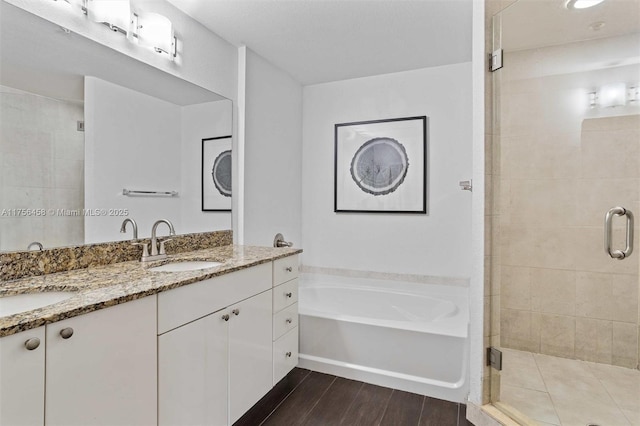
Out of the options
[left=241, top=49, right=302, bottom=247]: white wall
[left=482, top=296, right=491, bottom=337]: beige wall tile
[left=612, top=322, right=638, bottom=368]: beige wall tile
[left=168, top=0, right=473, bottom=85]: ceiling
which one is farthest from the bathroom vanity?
[left=612, top=322, right=638, bottom=368]: beige wall tile

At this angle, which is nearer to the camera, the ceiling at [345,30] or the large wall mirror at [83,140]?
the large wall mirror at [83,140]

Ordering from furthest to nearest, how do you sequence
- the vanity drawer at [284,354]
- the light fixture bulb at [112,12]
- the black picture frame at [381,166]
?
1. the black picture frame at [381,166]
2. the vanity drawer at [284,354]
3. the light fixture bulb at [112,12]

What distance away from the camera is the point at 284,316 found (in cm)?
204

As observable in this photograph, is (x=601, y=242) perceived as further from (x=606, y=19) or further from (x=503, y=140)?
(x=606, y=19)

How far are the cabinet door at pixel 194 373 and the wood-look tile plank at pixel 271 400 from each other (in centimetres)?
35

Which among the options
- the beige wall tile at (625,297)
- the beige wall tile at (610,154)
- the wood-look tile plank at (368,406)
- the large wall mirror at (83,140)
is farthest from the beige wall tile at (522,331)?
the large wall mirror at (83,140)

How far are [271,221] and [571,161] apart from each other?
2.17 meters

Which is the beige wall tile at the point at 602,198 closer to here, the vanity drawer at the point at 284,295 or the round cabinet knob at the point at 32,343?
the vanity drawer at the point at 284,295

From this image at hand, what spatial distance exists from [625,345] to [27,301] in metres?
2.90

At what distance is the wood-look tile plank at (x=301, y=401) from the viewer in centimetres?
184

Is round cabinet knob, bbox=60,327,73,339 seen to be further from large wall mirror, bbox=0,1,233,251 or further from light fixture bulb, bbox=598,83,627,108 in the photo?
light fixture bulb, bbox=598,83,627,108

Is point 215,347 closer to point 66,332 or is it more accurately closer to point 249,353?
point 249,353

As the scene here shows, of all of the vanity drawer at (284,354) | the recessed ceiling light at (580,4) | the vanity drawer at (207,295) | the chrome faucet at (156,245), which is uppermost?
the recessed ceiling light at (580,4)

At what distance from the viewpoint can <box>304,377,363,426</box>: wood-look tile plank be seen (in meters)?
1.84
